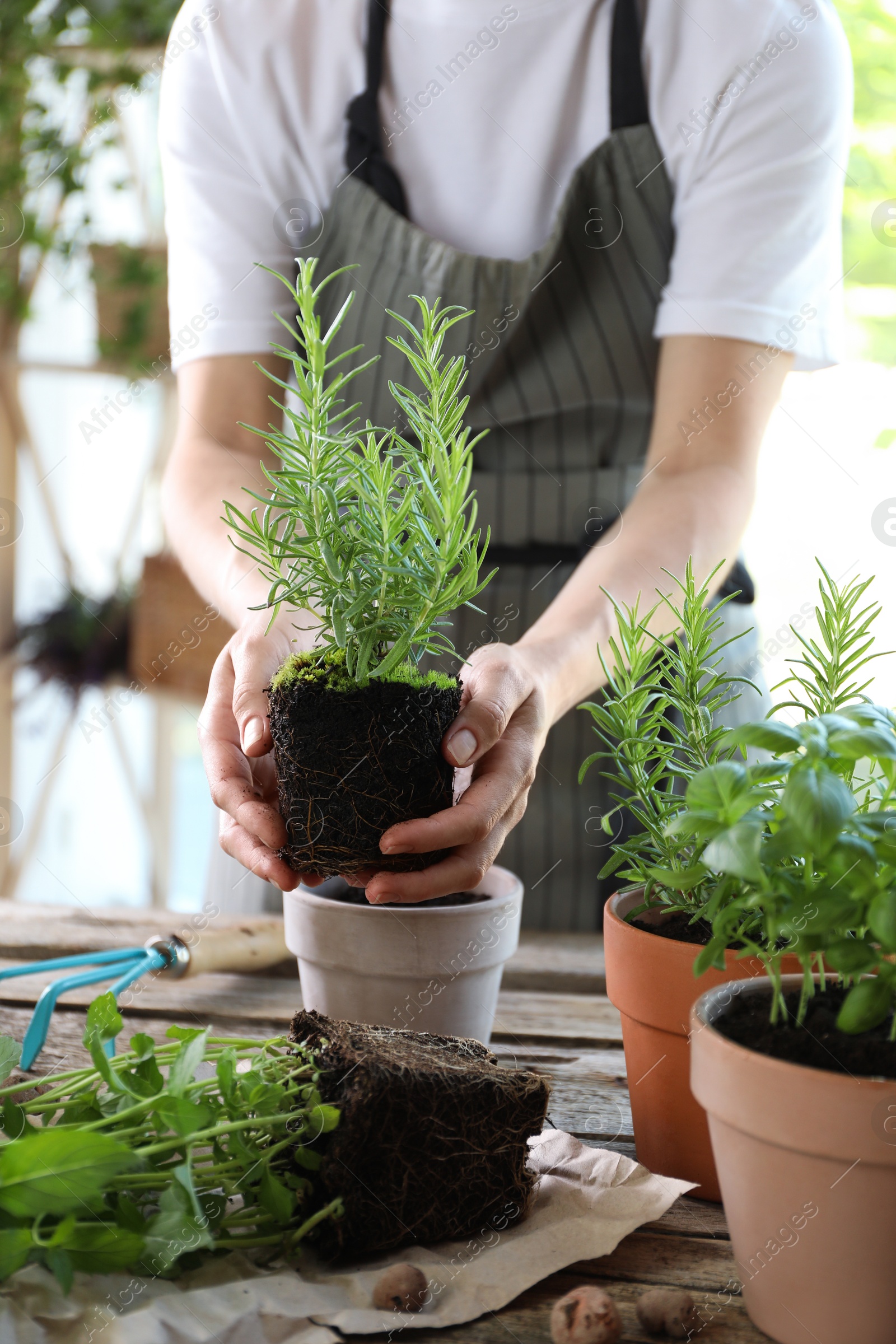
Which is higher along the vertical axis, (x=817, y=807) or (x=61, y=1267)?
(x=817, y=807)

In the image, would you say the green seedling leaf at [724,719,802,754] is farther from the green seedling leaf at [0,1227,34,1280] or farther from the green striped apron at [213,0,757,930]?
the green striped apron at [213,0,757,930]

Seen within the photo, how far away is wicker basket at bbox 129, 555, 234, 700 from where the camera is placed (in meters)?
2.54

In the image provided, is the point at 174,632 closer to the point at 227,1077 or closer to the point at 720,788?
the point at 227,1077

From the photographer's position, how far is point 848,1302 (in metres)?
0.49

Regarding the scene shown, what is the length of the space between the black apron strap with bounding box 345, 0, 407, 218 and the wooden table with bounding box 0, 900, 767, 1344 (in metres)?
0.92

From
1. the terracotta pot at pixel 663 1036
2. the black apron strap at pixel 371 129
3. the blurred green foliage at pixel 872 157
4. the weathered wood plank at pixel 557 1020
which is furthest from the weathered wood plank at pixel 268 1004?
the blurred green foliage at pixel 872 157

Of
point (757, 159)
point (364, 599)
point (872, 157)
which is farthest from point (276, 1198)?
point (872, 157)

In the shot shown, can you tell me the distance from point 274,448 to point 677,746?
344mm

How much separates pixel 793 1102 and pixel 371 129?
127 cm

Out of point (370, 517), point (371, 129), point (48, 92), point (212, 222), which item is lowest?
point (370, 517)

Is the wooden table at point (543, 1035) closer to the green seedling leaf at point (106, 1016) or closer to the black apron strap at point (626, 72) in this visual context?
the green seedling leaf at point (106, 1016)

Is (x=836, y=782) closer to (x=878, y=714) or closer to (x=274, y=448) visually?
(x=878, y=714)

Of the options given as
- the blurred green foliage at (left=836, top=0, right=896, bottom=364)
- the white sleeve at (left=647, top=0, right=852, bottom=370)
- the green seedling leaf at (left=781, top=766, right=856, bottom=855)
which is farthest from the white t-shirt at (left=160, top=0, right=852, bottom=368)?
the blurred green foliage at (left=836, top=0, right=896, bottom=364)

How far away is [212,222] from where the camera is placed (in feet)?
4.38
